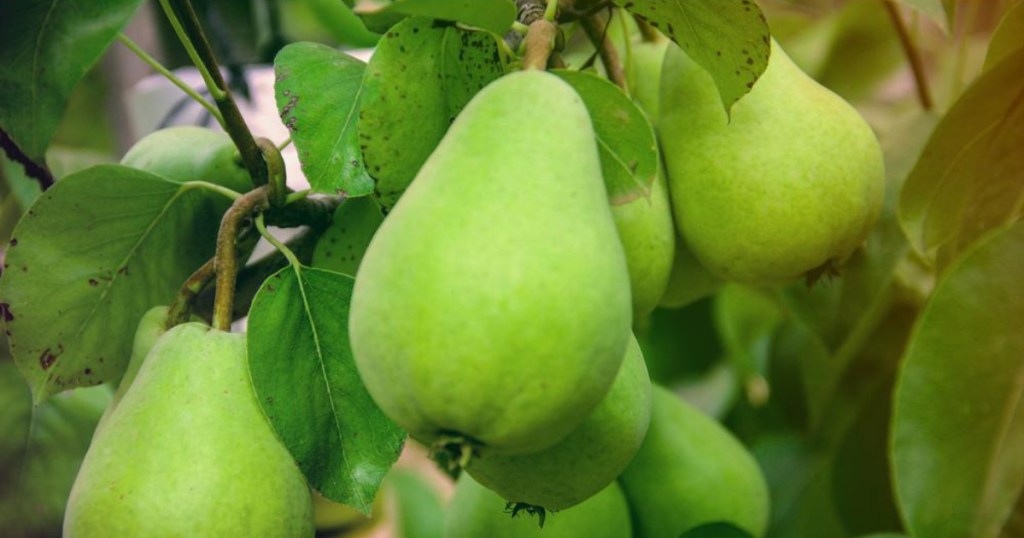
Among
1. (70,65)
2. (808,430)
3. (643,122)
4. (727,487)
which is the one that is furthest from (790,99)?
(808,430)

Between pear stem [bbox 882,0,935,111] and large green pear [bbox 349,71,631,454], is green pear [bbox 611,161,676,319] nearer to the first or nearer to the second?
large green pear [bbox 349,71,631,454]

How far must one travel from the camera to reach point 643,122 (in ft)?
1.50

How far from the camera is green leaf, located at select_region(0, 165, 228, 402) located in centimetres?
56

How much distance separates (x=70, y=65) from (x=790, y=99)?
0.41 metres

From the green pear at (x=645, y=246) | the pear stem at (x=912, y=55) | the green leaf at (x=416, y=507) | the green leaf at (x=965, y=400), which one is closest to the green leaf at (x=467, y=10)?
the green pear at (x=645, y=246)

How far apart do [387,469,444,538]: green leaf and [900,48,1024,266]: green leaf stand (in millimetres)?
594

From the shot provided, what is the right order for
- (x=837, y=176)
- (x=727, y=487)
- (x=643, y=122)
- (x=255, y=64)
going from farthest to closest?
1. (x=255, y=64)
2. (x=727, y=487)
3. (x=837, y=176)
4. (x=643, y=122)

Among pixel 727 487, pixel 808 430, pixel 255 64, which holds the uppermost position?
pixel 255 64

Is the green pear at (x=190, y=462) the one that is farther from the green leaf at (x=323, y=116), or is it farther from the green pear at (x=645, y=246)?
the green pear at (x=645, y=246)

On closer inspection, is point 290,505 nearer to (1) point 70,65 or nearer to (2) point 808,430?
(1) point 70,65

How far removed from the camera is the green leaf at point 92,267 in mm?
563

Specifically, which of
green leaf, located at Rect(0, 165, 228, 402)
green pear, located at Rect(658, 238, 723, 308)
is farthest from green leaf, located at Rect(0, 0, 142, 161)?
green pear, located at Rect(658, 238, 723, 308)

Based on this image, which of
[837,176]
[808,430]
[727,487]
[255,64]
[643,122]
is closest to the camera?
[643,122]

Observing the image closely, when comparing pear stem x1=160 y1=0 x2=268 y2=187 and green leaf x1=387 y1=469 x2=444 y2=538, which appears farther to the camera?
green leaf x1=387 y1=469 x2=444 y2=538
